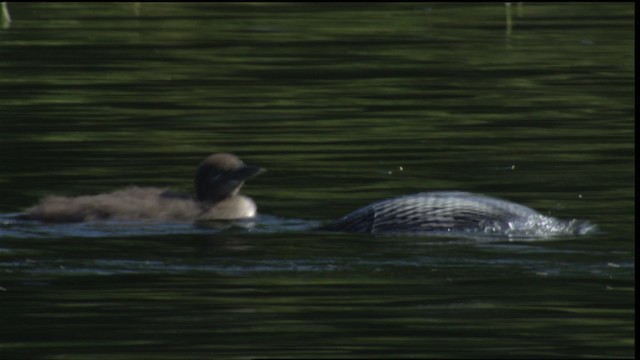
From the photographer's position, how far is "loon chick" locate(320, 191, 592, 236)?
Result: 1308cm

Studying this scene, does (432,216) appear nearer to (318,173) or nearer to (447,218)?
(447,218)

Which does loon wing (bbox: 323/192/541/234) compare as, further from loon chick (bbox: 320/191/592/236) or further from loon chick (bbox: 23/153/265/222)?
loon chick (bbox: 23/153/265/222)

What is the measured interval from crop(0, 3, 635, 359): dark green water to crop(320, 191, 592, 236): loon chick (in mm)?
197

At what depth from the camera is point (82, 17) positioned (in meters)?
29.6

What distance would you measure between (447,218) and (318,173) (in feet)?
7.03

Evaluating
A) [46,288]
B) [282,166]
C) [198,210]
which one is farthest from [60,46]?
[46,288]

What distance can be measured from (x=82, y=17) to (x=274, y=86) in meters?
8.92

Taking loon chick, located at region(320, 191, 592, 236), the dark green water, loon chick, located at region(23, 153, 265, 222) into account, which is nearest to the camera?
the dark green water

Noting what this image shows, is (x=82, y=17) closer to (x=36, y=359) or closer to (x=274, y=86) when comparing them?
(x=274, y=86)

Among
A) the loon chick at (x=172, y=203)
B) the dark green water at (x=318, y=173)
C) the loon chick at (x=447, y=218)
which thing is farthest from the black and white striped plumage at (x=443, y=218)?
the loon chick at (x=172, y=203)

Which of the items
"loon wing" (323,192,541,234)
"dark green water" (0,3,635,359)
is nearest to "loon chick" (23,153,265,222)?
"dark green water" (0,3,635,359)

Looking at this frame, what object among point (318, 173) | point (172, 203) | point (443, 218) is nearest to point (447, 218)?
point (443, 218)

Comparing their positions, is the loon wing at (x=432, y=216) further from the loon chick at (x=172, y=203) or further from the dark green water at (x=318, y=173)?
the loon chick at (x=172, y=203)

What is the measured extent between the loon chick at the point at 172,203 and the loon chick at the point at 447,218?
856 millimetres
